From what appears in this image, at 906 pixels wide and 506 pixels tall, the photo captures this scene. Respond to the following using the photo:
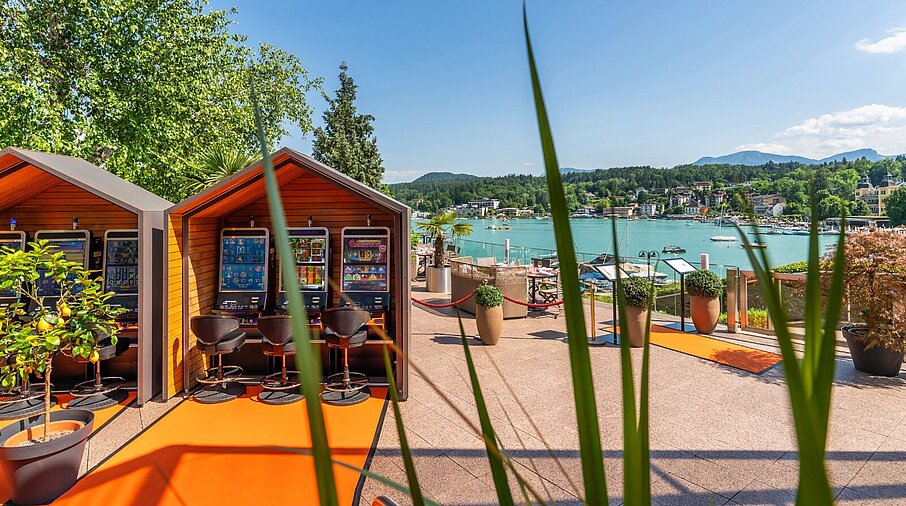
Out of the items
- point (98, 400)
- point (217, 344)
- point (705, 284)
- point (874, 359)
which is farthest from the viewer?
point (705, 284)

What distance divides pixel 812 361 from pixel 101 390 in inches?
259

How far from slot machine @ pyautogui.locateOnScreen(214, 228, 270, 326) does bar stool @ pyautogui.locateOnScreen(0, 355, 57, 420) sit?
6.14ft

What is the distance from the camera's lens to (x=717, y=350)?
6.61m

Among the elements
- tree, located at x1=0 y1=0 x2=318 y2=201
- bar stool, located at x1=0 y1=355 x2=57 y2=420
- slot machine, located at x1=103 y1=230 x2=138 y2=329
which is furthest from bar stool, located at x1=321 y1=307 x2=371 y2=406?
tree, located at x1=0 y1=0 x2=318 y2=201

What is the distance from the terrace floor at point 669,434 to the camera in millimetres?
3369

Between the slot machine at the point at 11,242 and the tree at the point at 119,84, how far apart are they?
13.3ft

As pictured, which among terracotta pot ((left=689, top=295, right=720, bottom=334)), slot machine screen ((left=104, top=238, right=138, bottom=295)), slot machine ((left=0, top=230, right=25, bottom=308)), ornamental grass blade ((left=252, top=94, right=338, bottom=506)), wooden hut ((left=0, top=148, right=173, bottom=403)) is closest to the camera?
ornamental grass blade ((left=252, top=94, right=338, bottom=506))

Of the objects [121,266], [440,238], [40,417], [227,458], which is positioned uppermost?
[440,238]

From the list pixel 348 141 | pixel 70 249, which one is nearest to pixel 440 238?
pixel 70 249

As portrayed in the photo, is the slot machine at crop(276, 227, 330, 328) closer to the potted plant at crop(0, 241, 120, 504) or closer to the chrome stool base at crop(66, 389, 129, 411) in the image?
the chrome stool base at crop(66, 389, 129, 411)

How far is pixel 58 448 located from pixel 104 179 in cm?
331

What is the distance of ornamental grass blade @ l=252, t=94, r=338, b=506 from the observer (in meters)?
0.28

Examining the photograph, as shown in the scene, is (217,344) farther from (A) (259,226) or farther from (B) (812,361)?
(B) (812,361)

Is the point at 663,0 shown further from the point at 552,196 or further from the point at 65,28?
the point at 65,28
